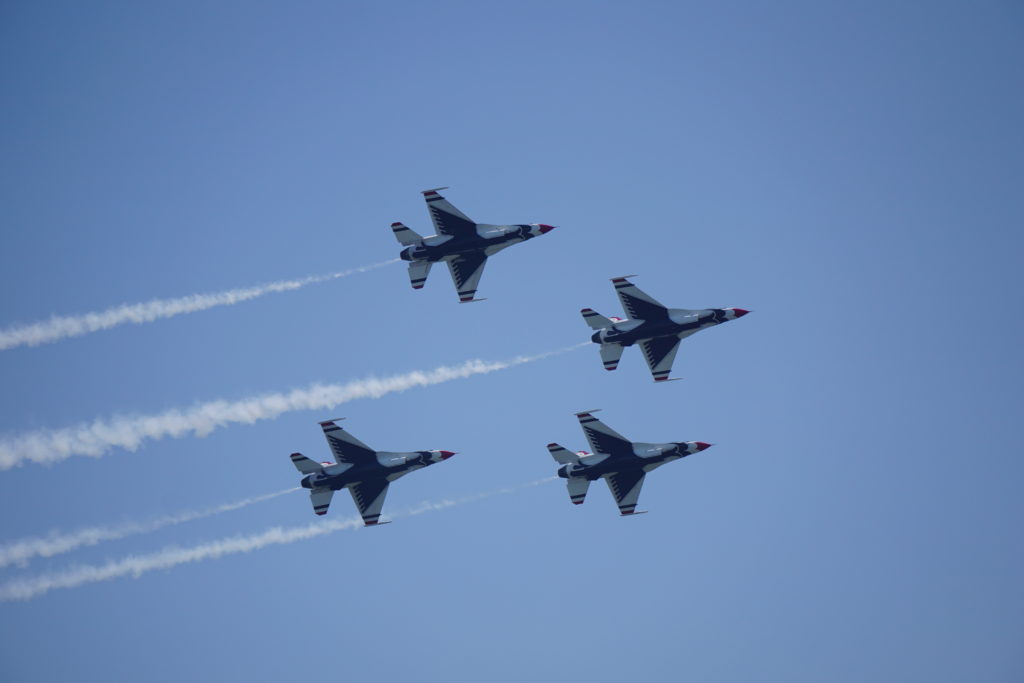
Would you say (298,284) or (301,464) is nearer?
(301,464)

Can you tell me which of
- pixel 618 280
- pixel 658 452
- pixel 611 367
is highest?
pixel 618 280

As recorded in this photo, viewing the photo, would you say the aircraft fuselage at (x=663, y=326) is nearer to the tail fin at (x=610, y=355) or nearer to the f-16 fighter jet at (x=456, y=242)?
the tail fin at (x=610, y=355)

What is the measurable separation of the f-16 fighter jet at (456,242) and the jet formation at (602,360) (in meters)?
0.07

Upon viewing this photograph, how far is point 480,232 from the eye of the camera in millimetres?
99250

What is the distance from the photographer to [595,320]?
98312 mm

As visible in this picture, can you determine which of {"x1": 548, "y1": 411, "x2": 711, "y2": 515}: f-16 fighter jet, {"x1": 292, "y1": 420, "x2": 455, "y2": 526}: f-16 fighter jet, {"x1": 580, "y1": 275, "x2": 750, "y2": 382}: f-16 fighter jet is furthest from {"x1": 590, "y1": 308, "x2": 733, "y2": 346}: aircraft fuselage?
{"x1": 292, "y1": 420, "x2": 455, "y2": 526}: f-16 fighter jet

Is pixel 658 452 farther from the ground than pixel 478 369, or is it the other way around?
pixel 478 369

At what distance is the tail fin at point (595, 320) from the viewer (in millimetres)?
98188

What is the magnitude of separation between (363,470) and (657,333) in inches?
938

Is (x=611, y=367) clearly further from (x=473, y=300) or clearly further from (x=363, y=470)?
(x=363, y=470)

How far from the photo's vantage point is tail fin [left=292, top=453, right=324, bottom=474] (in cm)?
9569

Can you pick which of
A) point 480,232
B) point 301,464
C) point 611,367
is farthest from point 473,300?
point 301,464

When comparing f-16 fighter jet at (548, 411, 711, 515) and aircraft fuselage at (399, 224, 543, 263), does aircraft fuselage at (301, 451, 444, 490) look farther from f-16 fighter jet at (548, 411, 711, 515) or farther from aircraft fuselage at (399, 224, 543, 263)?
aircraft fuselage at (399, 224, 543, 263)

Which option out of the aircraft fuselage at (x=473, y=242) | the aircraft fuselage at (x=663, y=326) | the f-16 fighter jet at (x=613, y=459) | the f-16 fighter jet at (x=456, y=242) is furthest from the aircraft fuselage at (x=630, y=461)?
the aircraft fuselage at (x=473, y=242)
